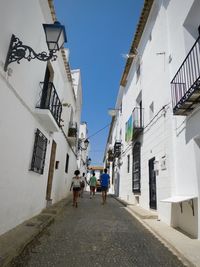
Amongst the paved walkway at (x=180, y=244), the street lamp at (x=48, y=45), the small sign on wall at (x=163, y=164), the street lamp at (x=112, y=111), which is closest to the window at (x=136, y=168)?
the small sign on wall at (x=163, y=164)

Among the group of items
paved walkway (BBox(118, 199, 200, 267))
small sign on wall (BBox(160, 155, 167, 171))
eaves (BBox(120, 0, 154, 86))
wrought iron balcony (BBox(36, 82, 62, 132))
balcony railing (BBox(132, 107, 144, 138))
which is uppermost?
eaves (BBox(120, 0, 154, 86))

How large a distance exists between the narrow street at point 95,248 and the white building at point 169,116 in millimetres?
1236

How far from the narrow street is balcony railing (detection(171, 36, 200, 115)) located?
2957mm

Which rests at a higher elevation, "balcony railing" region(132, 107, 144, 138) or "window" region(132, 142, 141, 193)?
"balcony railing" region(132, 107, 144, 138)

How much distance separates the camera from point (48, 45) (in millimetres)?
4316

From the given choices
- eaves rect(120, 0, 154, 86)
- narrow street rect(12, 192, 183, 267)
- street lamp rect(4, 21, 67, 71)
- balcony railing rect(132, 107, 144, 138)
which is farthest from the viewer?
balcony railing rect(132, 107, 144, 138)

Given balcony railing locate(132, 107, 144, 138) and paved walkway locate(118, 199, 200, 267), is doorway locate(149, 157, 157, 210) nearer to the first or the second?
paved walkway locate(118, 199, 200, 267)

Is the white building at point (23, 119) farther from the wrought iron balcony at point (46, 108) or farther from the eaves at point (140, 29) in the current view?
the eaves at point (140, 29)

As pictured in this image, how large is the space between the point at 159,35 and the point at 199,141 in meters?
5.02

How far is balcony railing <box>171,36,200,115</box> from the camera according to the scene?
447 centimetres

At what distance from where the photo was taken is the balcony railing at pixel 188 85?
14.7 ft

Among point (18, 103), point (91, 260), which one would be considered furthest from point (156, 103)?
point (91, 260)

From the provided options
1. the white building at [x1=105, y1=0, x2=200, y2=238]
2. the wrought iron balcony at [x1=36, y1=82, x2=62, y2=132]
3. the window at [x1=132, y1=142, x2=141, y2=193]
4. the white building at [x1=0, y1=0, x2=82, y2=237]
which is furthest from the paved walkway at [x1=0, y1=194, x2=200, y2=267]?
the window at [x1=132, y1=142, x2=141, y2=193]

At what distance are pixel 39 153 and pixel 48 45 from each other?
3.24 metres
